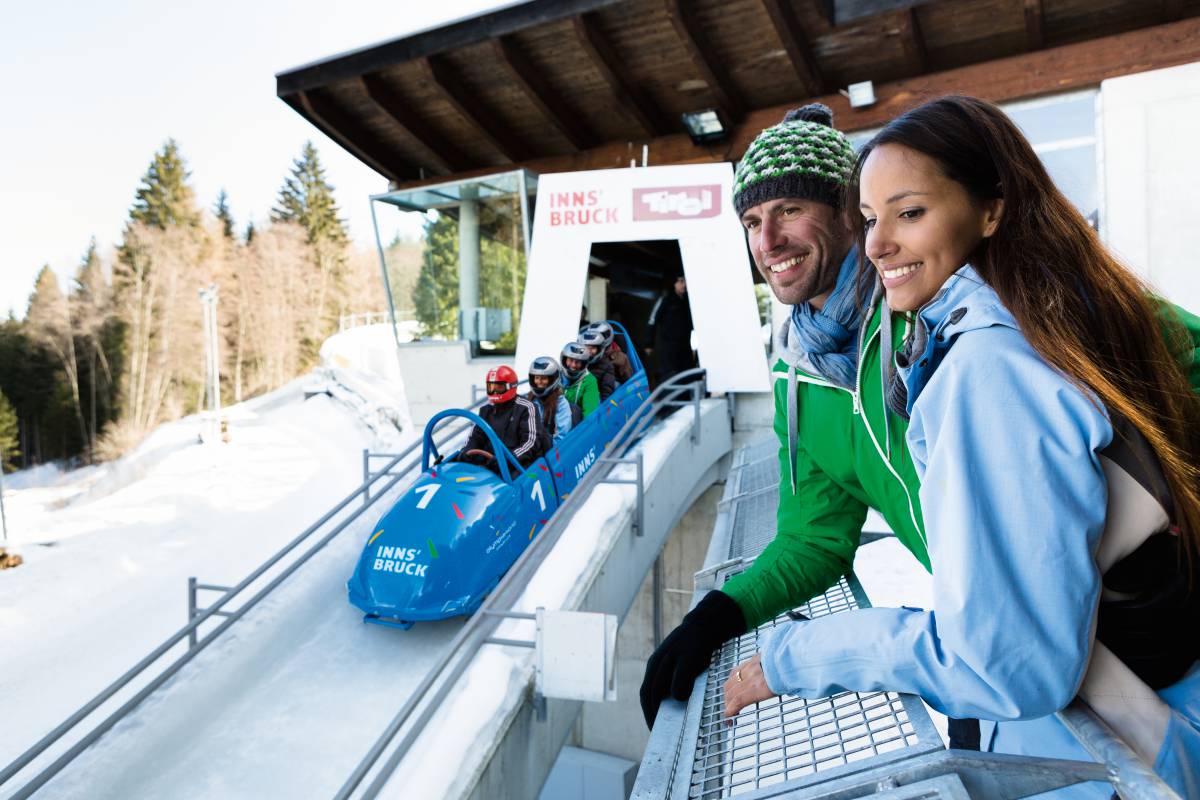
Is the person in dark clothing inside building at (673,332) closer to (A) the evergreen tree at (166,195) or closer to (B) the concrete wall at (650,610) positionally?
(B) the concrete wall at (650,610)

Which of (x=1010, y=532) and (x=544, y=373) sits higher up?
(x=1010, y=532)

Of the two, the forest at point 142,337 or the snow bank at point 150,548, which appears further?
the forest at point 142,337

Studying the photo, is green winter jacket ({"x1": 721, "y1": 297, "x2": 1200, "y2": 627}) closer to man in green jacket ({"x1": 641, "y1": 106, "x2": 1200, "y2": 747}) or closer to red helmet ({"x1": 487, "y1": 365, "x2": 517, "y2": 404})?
man in green jacket ({"x1": 641, "y1": 106, "x2": 1200, "y2": 747})

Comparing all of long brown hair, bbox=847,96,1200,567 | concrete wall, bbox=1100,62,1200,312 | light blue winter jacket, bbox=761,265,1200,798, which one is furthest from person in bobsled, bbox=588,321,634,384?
light blue winter jacket, bbox=761,265,1200,798

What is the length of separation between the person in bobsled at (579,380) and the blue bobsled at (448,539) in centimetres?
215

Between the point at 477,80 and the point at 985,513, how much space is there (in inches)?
425

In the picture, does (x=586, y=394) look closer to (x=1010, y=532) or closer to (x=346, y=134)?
(x=1010, y=532)

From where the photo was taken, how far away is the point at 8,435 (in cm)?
3259

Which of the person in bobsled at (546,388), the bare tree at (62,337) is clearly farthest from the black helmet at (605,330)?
the bare tree at (62,337)

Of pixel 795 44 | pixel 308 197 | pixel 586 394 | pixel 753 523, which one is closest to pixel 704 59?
pixel 795 44

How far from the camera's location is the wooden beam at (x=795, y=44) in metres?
8.11

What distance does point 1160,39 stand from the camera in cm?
766

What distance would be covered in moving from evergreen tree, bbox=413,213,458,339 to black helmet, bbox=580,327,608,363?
4.26 metres

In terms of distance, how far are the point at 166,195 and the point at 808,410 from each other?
46122 mm
